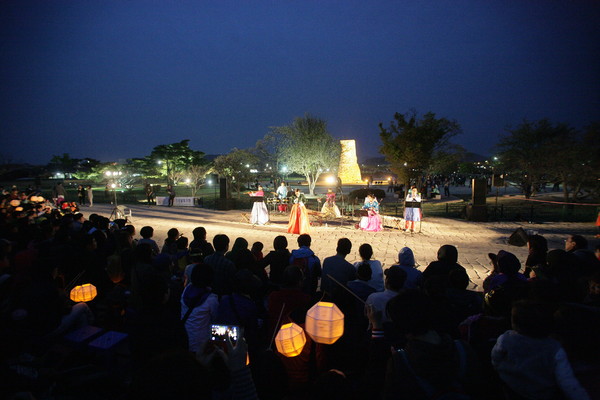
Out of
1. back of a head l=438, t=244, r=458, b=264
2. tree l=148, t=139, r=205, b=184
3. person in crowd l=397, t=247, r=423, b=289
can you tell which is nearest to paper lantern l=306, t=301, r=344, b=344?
person in crowd l=397, t=247, r=423, b=289

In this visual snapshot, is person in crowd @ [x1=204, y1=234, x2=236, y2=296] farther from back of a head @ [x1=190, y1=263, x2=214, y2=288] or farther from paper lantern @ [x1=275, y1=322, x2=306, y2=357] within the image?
paper lantern @ [x1=275, y1=322, x2=306, y2=357]

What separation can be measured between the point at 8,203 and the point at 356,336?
44.9ft

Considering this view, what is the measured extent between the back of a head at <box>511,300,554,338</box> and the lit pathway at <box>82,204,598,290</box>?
5281 mm

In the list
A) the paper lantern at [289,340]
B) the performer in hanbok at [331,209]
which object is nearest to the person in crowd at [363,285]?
the paper lantern at [289,340]

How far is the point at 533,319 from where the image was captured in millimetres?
1948

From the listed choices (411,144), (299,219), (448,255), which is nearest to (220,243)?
(448,255)

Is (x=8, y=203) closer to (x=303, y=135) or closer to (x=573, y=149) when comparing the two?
(x=303, y=135)

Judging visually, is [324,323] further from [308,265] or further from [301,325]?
[308,265]

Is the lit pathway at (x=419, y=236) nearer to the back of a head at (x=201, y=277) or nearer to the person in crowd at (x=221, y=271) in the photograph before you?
the person in crowd at (x=221, y=271)

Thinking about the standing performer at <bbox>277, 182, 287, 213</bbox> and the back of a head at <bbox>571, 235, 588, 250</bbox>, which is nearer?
the back of a head at <bbox>571, 235, 588, 250</bbox>

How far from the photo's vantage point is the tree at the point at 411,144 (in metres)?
23.6

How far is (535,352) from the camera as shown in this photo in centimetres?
196

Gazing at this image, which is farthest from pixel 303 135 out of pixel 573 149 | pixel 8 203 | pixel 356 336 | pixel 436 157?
pixel 356 336

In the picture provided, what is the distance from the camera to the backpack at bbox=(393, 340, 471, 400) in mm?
1601
